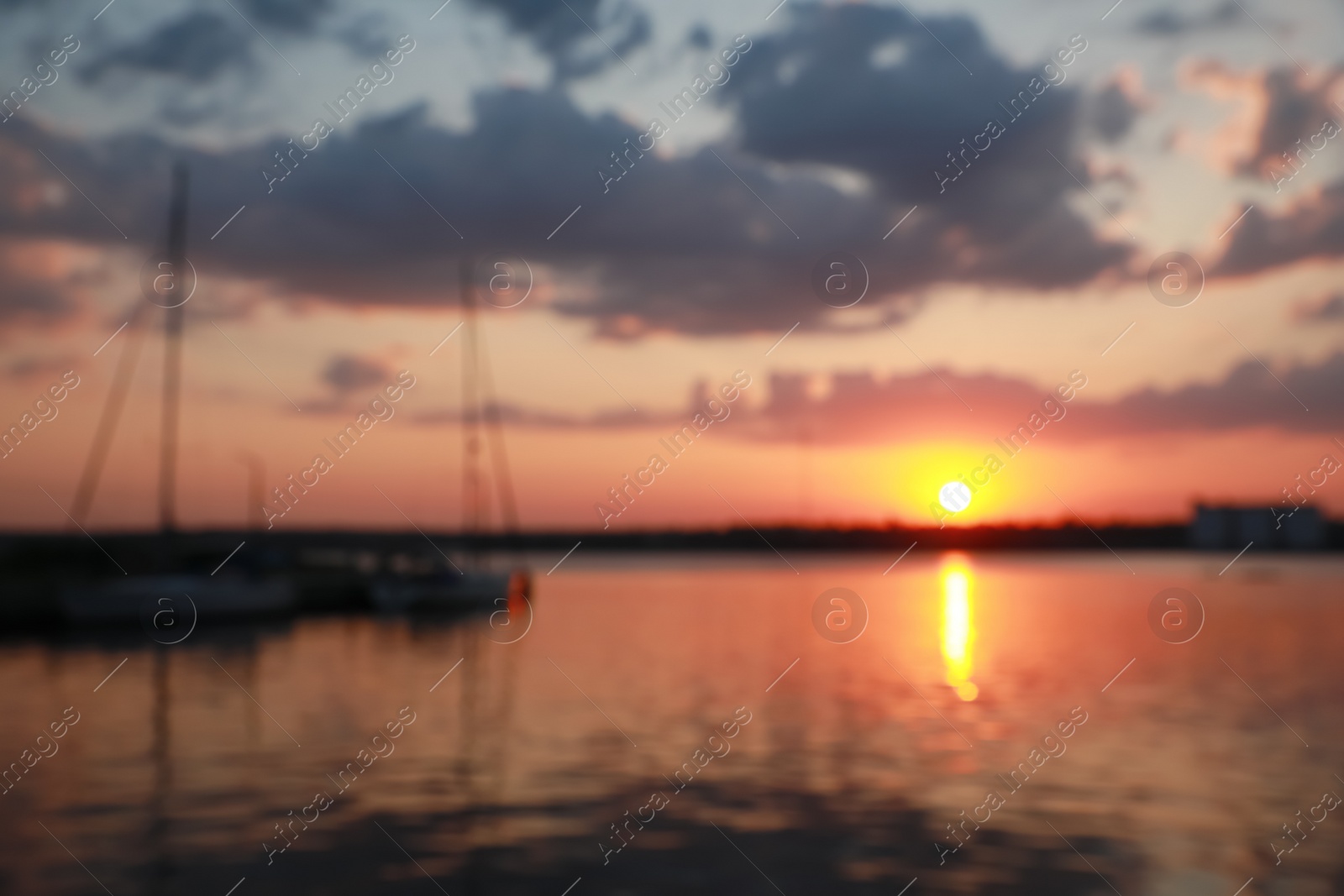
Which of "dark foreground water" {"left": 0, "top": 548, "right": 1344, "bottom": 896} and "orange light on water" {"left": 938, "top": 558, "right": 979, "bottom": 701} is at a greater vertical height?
"orange light on water" {"left": 938, "top": 558, "right": 979, "bottom": 701}

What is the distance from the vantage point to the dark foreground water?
50.3ft

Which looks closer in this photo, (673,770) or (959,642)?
(673,770)

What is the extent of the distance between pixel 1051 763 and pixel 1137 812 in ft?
14.0

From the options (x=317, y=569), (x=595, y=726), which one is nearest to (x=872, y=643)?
(x=595, y=726)

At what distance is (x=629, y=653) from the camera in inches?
1839

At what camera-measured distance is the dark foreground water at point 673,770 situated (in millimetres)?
15328

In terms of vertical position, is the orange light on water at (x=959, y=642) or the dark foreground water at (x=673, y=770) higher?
the orange light on water at (x=959, y=642)

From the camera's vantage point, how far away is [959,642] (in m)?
53.9

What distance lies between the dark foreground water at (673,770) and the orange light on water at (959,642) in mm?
451

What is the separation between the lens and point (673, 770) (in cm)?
2208

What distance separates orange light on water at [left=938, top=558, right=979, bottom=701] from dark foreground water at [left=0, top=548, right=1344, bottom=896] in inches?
17.7

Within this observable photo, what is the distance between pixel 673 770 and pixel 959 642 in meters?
34.4

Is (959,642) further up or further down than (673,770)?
further up

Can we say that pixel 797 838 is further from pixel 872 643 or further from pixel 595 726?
pixel 872 643
